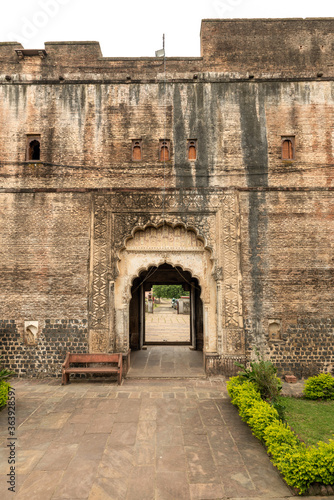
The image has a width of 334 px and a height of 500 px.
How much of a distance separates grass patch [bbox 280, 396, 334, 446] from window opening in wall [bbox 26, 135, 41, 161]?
31.0 ft

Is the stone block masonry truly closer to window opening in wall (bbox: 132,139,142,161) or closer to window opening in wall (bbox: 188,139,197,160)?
window opening in wall (bbox: 132,139,142,161)

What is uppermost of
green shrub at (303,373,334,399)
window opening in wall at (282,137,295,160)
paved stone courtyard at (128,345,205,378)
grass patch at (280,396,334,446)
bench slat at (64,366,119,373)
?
window opening in wall at (282,137,295,160)

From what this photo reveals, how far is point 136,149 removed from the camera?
9.70 metres

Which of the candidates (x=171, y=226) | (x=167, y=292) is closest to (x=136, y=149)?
(x=171, y=226)

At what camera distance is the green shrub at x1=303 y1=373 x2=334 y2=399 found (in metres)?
7.45

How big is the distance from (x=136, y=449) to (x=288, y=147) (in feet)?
28.5

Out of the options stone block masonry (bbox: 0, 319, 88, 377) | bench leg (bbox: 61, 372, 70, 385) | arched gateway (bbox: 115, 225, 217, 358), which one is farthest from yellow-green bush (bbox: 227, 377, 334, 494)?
stone block masonry (bbox: 0, 319, 88, 377)

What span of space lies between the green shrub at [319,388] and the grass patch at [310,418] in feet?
0.50

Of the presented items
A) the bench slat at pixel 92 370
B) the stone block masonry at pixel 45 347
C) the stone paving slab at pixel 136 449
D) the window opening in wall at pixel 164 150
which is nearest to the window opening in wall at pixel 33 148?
the window opening in wall at pixel 164 150

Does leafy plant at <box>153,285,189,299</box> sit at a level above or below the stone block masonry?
above

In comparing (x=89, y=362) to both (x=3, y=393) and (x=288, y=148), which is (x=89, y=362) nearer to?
(x=3, y=393)

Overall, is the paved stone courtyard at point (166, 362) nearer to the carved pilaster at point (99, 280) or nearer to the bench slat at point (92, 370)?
the bench slat at point (92, 370)

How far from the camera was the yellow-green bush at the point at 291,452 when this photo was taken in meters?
4.06

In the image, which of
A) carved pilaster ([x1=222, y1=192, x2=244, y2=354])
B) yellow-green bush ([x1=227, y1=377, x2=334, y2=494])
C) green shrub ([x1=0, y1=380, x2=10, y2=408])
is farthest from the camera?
carved pilaster ([x1=222, y1=192, x2=244, y2=354])
